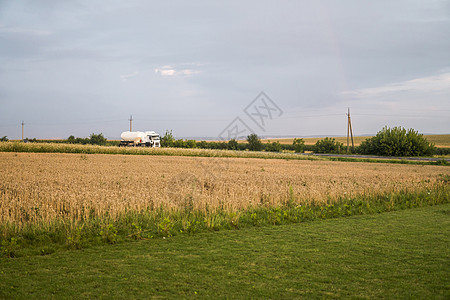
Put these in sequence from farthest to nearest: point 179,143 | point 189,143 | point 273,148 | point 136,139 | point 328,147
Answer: point 179,143
point 189,143
point 273,148
point 328,147
point 136,139

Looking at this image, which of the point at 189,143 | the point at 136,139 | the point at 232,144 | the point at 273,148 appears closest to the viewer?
the point at 136,139

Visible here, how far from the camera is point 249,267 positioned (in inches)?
290

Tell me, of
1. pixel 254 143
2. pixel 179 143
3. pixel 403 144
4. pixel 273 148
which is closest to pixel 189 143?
pixel 179 143

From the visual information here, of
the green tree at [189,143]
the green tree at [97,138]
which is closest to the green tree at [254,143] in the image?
the green tree at [189,143]

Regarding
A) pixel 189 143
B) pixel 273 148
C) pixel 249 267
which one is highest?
pixel 189 143

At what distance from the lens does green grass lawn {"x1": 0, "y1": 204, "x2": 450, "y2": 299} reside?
6125 mm

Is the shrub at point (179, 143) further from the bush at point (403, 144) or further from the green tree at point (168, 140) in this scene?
the bush at point (403, 144)

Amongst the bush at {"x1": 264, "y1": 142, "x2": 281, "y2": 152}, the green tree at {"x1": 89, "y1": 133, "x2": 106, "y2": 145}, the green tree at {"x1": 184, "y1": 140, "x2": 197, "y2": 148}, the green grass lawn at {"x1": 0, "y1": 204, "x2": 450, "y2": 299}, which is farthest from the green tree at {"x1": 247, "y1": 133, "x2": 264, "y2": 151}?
the green grass lawn at {"x1": 0, "y1": 204, "x2": 450, "y2": 299}

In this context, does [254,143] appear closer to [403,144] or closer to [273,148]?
[273,148]

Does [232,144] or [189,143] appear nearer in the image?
[189,143]

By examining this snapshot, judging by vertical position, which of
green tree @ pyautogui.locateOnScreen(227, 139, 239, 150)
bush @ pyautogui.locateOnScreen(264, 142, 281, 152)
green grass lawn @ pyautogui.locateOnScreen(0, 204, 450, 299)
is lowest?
green grass lawn @ pyautogui.locateOnScreen(0, 204, 450, 299)

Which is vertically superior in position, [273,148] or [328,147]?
[328,147]

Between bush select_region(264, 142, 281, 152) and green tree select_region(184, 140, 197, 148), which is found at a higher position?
green tree select_region(184, 140, 197, 148)

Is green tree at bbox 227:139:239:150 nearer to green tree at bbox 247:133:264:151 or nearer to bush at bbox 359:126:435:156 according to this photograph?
green tree at bbox 247:133:264:151
